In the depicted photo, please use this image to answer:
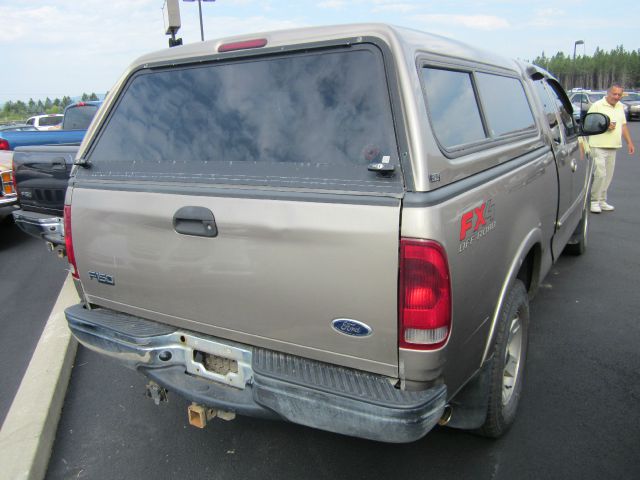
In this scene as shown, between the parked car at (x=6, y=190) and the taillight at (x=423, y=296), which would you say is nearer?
the taillight at (x=423, y=296)

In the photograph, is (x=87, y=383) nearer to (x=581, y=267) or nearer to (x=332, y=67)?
(x=332, y=67)

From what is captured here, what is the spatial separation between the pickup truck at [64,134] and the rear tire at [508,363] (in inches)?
305

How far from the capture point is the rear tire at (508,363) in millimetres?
2584

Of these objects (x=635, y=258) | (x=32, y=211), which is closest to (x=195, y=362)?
(x=32, y=211)

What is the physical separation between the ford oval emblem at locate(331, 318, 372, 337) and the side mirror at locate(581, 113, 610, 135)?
376 centimetres

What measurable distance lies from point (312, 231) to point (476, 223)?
0.71 meters

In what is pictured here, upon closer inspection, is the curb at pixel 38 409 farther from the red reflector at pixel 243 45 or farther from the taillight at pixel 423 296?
the red reflector at pixel 243 45

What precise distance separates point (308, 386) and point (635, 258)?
17.4 feet

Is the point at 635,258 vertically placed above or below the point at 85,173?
below

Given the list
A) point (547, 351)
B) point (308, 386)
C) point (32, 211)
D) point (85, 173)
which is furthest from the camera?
point (32, 211)

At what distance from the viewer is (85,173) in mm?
2873

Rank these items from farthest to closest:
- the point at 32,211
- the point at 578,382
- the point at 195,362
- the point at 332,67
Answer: the point at 32,211
the point at 578,382
the point at 195,362
the point at 332,67

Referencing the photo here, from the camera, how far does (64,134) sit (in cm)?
937

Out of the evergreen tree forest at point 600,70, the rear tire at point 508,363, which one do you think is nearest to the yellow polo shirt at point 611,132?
the rear tire at point 508,363
